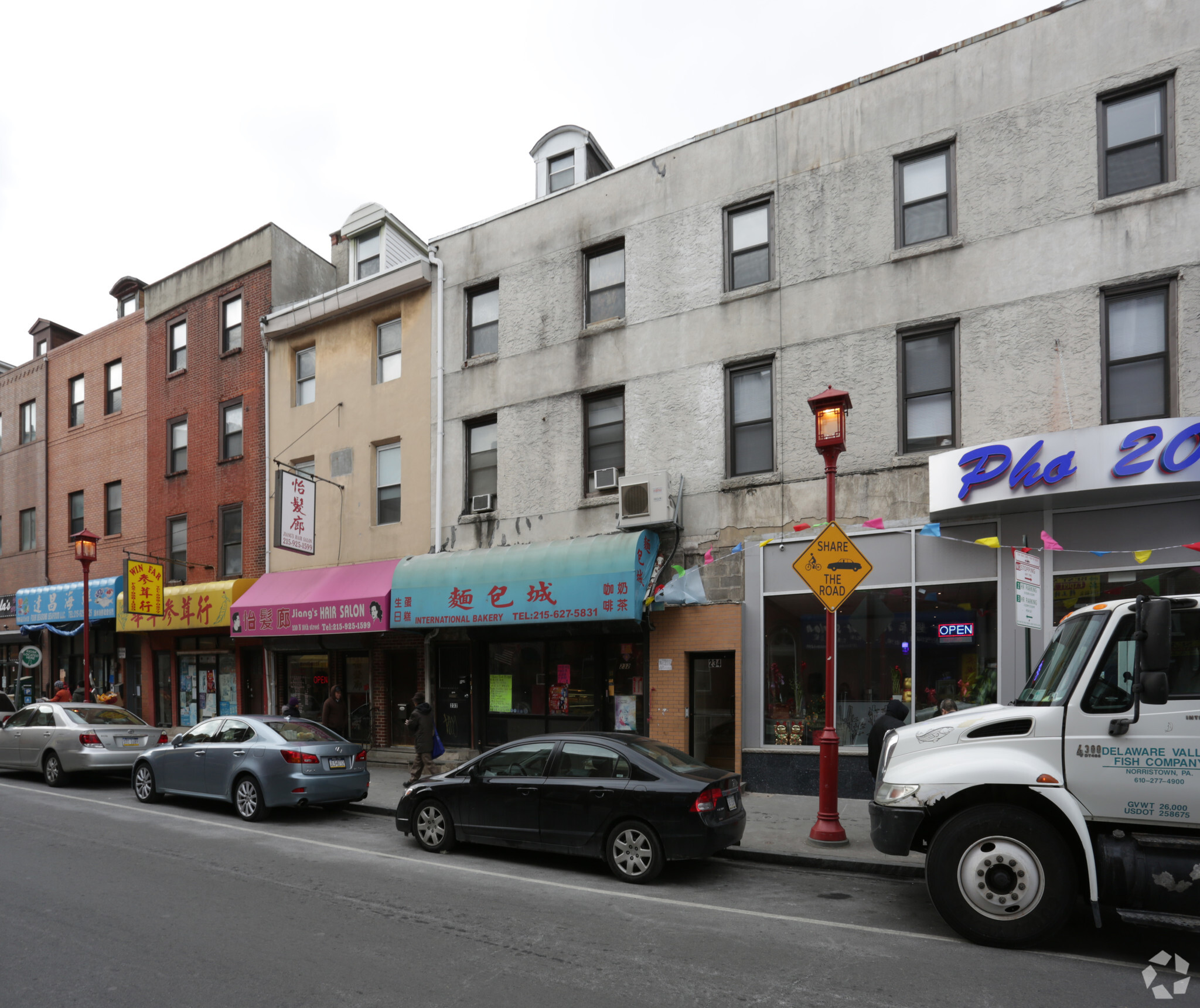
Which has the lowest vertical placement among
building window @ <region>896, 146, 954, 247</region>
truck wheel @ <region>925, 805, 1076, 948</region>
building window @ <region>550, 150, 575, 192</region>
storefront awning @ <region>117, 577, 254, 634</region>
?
truck wheel @ <region>925, 805, 1076, 948</region>

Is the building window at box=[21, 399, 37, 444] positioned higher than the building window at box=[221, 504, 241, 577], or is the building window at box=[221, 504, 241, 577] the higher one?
the building window at box=[21, 399, 37, 444]

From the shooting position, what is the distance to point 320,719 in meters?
19.3

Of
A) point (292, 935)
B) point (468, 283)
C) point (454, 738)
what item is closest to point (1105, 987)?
point (292, 935)

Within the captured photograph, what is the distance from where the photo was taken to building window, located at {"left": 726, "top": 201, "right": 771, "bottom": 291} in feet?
47.4

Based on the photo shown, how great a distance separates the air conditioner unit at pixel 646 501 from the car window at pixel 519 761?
5502 mm

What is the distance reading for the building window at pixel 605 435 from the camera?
1577cm

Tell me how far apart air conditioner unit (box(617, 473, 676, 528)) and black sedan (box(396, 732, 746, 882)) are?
5.31m

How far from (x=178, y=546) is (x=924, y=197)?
66.9 ft

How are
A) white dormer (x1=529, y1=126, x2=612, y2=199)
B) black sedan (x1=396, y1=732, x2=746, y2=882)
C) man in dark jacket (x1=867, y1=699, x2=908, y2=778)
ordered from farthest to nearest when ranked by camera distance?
white dormer (x1=529, y1=126, x2=612, y2=199) → man in dark jacket (x1=867, y1=699, x2=908, y2=778) → black sedan (x1=396, y1=732, x2=746, y2=882)

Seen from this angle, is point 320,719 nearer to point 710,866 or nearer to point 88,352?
point 710,866

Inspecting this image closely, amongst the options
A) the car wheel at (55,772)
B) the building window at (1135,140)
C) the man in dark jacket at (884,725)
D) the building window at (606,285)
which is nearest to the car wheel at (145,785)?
the car wheel at (55,772)

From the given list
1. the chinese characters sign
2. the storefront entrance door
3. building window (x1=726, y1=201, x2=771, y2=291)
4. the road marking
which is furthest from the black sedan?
the chinese characters sign

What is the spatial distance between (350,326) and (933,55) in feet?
42.6

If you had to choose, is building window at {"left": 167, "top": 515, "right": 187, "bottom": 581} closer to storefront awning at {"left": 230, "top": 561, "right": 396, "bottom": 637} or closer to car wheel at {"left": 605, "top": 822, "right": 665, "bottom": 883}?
storefront awning at {"left": 230, "top": 561, "right": 396, "bottom": 637}
